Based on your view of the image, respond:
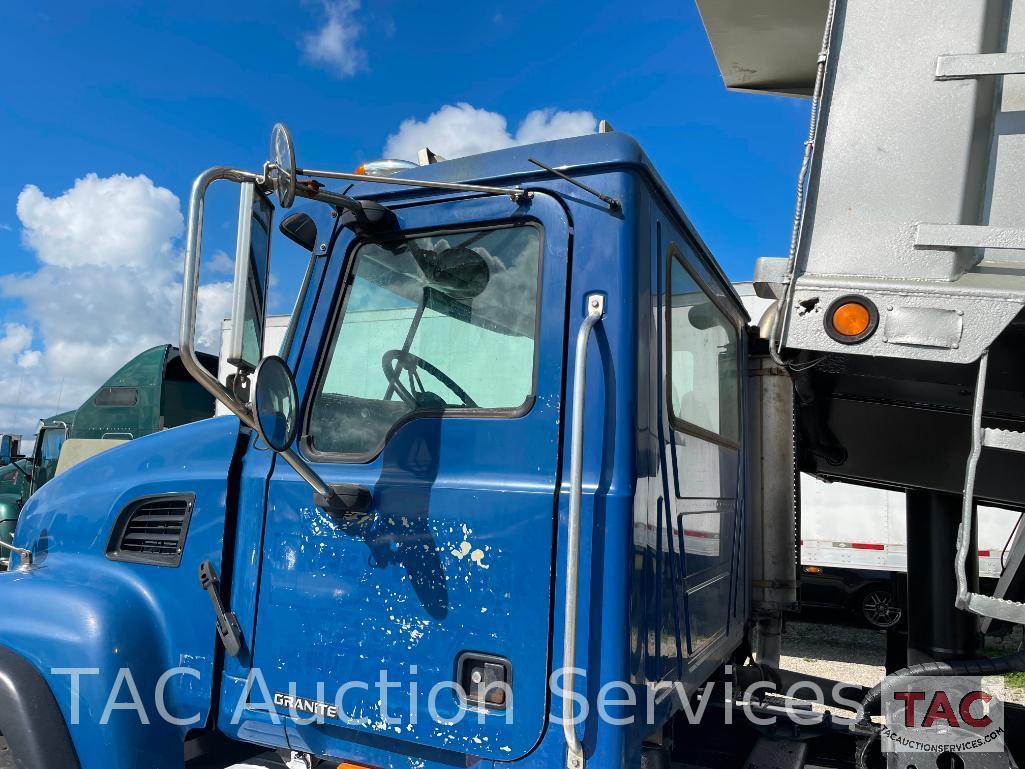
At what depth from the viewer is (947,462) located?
2762 mm

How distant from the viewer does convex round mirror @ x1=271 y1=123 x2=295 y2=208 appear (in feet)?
6.28

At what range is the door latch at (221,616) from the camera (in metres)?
2.19

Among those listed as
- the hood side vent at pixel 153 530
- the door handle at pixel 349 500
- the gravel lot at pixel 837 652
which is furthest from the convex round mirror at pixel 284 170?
the gravel lot at pixel 837 652

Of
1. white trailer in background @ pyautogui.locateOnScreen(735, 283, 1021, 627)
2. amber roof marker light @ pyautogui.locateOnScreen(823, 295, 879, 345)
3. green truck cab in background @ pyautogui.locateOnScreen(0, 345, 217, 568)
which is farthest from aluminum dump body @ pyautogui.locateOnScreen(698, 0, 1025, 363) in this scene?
green truck cab in background @ pyautogui.locateOnScreen(0, 345, 217, 568)

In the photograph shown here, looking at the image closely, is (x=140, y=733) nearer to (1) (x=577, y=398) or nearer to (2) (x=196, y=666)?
(2) (x=196, y=666)

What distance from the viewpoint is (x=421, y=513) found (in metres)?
2.00

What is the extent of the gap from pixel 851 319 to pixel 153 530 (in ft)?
6.92

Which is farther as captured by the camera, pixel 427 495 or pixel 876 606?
pixel 876 606

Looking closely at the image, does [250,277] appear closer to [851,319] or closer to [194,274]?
[194,274]

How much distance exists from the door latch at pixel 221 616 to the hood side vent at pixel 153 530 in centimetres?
15

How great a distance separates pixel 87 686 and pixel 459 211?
1709 mm

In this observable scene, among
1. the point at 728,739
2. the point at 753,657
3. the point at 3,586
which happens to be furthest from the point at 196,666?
the point at 753,657

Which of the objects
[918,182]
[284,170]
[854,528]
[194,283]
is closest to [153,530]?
[194,283]

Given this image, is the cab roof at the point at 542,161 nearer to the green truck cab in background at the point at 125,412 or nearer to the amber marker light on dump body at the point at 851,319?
the amber marker light on dump body at the point at 851,319
